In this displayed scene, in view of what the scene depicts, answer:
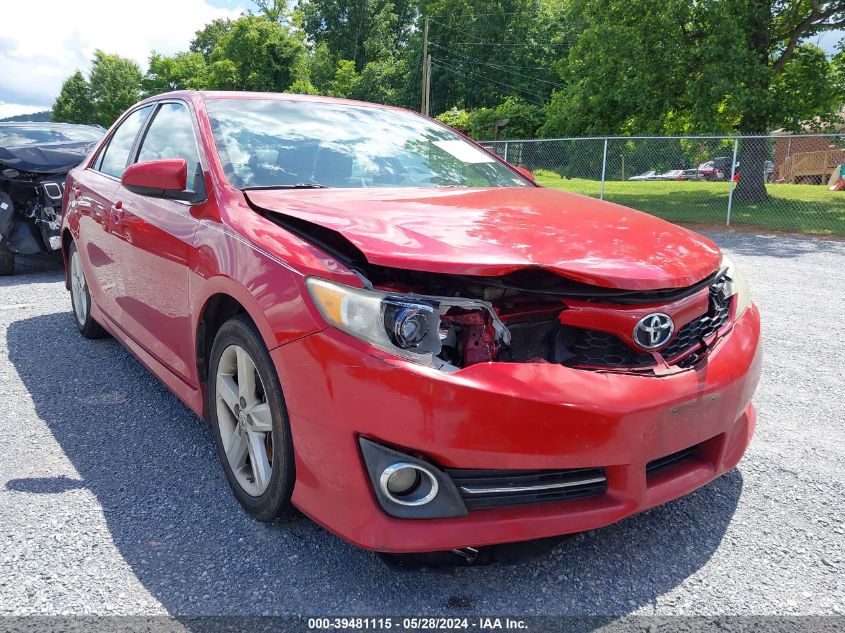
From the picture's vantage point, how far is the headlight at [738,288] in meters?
2.46

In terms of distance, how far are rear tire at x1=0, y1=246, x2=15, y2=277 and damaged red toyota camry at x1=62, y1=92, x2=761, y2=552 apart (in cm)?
537

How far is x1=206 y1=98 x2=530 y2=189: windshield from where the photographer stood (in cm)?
280

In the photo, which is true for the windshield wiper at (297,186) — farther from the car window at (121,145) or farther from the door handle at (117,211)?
the car window at (121,145)

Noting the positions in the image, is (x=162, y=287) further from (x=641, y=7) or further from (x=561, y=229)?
Answer: (x=641, y=7)

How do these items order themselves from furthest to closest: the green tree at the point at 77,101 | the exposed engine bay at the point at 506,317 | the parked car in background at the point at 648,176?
the green tree at the point at 77,101, the parked car in background at the point at 648,176, the exposed engine bay at the point at 506,317

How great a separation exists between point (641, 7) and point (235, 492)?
18467 millimetres

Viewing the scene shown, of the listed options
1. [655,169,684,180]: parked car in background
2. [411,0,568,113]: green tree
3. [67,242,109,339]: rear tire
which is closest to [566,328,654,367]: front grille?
[67,242,109,339]: rear tire

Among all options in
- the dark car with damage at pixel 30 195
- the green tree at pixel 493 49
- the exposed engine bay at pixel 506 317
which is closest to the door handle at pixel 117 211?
the exposed engine bay at pixel 506 317

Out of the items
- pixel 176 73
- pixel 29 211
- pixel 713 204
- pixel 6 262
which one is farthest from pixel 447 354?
pixel 176 73

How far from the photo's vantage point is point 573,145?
1562cm

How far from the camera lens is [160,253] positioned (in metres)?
2.90

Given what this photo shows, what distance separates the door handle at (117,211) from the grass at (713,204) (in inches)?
393

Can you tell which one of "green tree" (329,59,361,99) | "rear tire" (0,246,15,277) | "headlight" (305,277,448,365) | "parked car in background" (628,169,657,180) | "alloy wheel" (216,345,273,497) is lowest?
"rear tire" (0,246,15,277)

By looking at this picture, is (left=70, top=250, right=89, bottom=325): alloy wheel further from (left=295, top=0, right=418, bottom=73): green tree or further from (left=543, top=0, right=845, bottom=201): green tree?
(left=295, top=0, right=418, bottom=73): green tree
